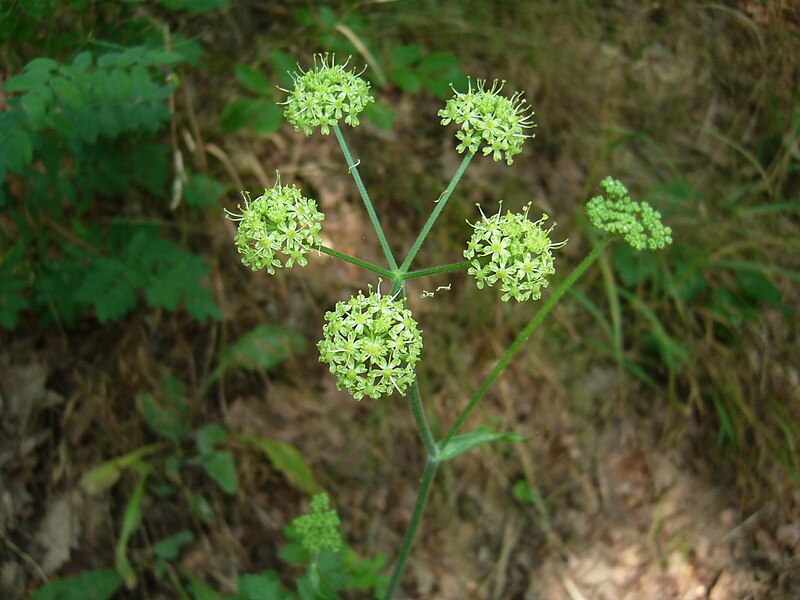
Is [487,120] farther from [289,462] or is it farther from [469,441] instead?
[289,462]

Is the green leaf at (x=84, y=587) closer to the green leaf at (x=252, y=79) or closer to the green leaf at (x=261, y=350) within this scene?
the green leaf at (x=261, y=350)

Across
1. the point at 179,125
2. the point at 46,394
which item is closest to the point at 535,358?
the point at 179,125

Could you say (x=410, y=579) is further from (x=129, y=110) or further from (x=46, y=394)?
(x=129, y=110)

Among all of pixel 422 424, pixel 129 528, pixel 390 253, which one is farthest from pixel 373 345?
pixel 129 528

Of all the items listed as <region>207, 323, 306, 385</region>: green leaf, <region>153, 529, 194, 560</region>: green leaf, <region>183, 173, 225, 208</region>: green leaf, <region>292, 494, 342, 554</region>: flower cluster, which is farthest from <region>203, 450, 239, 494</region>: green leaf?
<region>183, 173, 225, 208</region>: green leaf

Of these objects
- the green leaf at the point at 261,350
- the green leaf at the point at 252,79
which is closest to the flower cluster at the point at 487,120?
the green leaf at the point at 252,79

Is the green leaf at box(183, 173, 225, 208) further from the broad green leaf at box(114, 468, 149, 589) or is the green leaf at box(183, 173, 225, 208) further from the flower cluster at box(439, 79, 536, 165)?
the flower cluster at box(439, 79, 536, 165)
